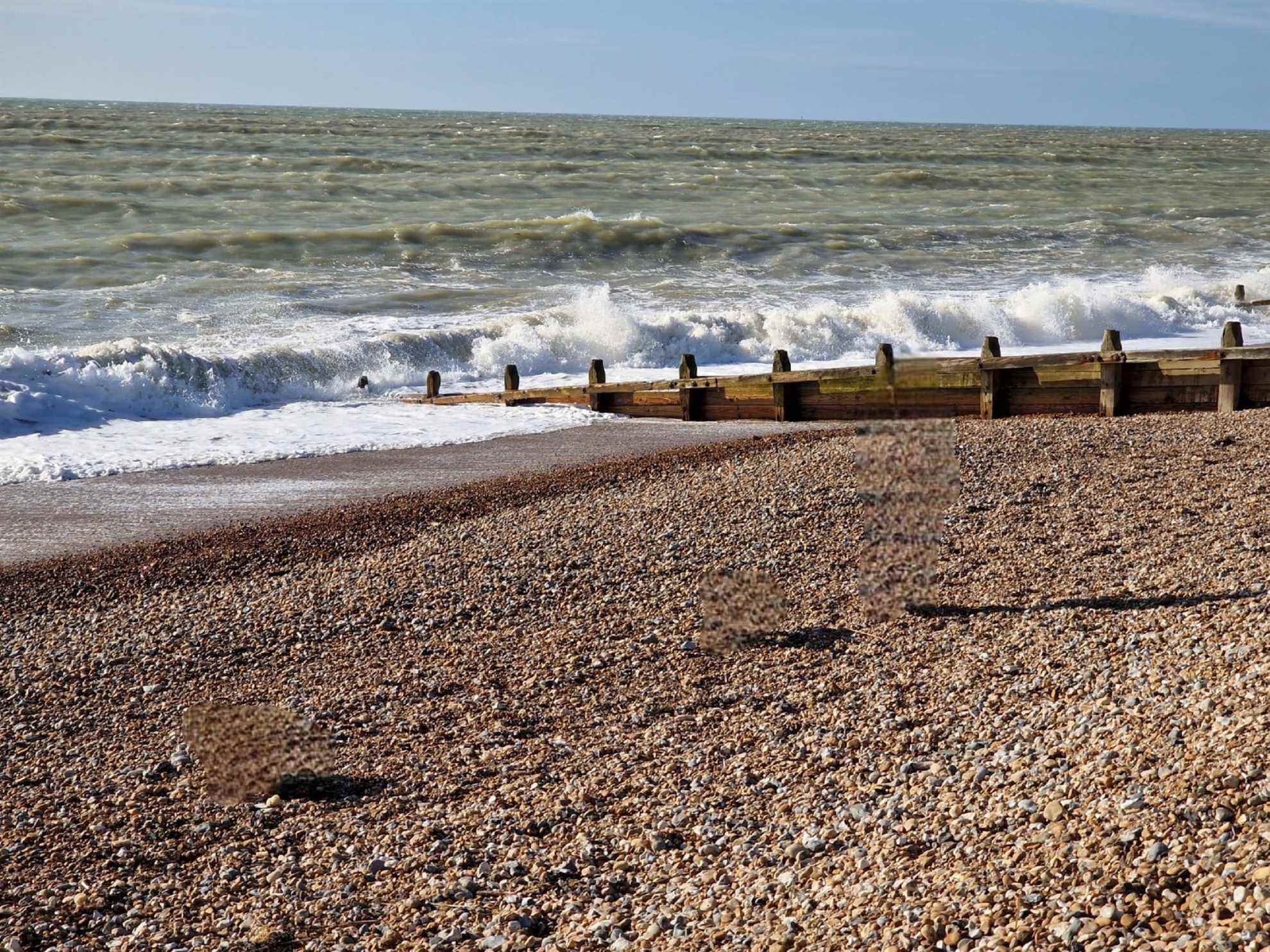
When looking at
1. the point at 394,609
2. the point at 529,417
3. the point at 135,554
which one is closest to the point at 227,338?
the point at 529,417

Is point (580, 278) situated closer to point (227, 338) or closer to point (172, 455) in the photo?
point (227, 338)

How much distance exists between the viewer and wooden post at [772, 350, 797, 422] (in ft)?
45.6

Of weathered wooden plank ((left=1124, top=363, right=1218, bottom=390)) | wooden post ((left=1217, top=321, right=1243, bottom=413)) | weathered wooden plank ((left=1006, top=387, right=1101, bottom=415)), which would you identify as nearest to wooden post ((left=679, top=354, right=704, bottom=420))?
weathered wooden plank ((left=1006, top=387, right=1101, bottom=415))

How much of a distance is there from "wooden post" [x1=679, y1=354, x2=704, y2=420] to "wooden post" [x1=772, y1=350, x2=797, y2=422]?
1021mm

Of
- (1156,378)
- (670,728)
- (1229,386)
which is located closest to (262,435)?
(1156,378)

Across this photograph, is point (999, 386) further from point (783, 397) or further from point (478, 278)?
point (478, 278)

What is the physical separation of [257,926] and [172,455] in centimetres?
937

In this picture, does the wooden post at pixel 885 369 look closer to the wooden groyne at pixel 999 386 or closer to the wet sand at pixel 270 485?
the wooden groyne at pixel 999 386

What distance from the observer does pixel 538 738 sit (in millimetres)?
6242

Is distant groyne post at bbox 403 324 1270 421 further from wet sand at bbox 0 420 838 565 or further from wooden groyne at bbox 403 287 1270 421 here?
wet sand at bbox 0 420 838 565

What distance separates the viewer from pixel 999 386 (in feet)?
41.4

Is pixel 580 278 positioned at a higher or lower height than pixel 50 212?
lower

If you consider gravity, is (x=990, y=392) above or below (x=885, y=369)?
below

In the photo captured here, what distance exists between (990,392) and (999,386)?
0.39ft
